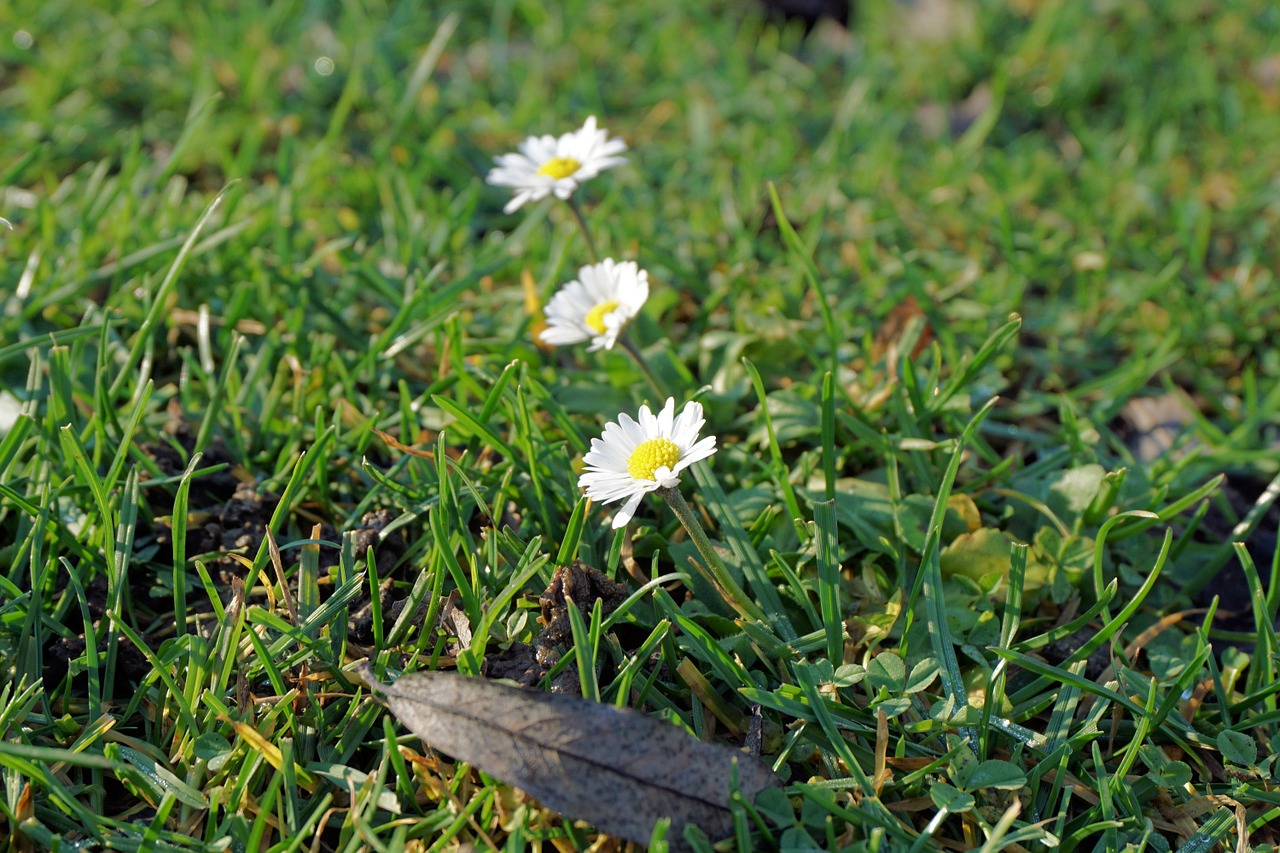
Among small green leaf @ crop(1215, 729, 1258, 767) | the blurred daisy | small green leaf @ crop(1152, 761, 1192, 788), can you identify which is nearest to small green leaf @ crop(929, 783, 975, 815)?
small green leaf @ crop(1152, 761, 1192, 788)

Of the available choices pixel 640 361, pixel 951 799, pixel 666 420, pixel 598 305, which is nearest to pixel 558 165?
pixel 598 305

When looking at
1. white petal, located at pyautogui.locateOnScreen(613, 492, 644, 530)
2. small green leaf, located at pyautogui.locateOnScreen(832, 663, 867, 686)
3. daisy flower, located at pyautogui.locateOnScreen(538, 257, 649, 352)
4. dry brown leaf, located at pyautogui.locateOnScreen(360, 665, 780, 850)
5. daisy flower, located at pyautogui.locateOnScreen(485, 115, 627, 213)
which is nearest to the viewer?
dry brown leaf, located at pyautogui.locateOnScreen(360, 665, 780, 850)

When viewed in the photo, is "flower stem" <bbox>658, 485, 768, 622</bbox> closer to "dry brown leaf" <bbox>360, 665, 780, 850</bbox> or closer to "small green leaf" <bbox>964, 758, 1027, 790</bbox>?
"dry brown leaf" <bbox>360, 665, 780, 850</bbox>

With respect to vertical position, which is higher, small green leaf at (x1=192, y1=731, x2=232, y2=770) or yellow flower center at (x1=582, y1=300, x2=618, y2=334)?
yellow flower center at (x1=582, y1=300, x2=618, y2=334)

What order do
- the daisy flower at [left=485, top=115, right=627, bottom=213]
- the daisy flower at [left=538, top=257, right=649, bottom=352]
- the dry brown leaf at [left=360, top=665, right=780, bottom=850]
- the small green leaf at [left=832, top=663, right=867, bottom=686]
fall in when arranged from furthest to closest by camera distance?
the daisy flower at [left=485, top=115, right=627, bottom=213]
the daisy flower at [left=538, top=257, right=649, bottom=352]
the small green leaf at [left=832, top=663, right=867, bottom=686]
the dry brown leaf at [left=360, top=665, right=780, bottom=850]

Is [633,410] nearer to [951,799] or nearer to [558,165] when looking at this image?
[558,165]

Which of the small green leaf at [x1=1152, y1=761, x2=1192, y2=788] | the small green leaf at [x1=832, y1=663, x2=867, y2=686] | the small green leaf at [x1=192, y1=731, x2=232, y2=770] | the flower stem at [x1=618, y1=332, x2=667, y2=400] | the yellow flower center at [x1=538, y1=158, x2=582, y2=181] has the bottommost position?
the small green leaf at [x1=1152, y1=761, x2=1192, y2=788]

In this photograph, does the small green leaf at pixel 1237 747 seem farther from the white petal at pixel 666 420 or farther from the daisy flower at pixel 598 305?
the daisy flower at pixel 598 305
